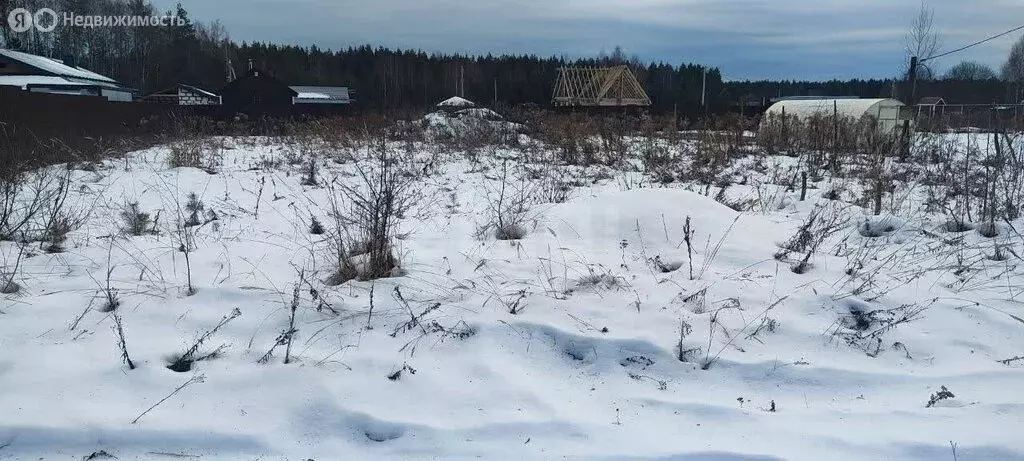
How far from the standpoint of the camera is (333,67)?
5919cm

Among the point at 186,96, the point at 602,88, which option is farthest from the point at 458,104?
the point at 186,96

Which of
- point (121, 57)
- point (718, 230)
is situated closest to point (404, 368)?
point (718, 230)

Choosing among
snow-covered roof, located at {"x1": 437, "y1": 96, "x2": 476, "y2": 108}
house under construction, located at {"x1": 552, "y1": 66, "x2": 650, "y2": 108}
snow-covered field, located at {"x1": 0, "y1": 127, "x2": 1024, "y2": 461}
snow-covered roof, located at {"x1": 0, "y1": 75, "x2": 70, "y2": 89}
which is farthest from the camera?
house under construction, located at {"x1": 552, "y1": 66, "x2": 650, "y2": 108}

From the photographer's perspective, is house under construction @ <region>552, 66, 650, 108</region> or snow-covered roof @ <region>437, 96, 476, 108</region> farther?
house under construction @ <region>552, 66, 650, 108</region>

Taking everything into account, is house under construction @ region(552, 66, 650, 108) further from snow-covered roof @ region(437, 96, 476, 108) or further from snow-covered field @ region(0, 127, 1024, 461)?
snow-covered field @ region(0, 127, 1024, 461)

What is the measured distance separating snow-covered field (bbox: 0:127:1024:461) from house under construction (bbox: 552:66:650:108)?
1372 inches

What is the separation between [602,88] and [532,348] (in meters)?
38.0

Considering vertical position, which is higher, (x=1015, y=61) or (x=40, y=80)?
(x=1015, y=61)

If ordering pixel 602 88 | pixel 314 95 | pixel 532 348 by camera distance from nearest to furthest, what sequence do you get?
1. pixel 532 348
2. pixel 602 88
3. pixel 314 95

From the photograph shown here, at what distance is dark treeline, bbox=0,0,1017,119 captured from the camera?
45.1m

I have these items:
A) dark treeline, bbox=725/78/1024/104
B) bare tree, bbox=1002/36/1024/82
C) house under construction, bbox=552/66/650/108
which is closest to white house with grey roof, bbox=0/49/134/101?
house under construction, bbox=552/66/650/108

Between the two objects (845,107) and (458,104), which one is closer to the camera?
(845,107)

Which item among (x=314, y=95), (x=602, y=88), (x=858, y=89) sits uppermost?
(x=858, y=89)

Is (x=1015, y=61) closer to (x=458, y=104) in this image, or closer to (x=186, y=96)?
(x=458, y=104)
